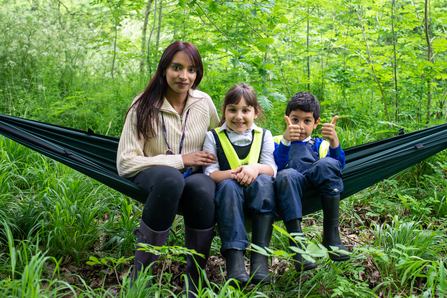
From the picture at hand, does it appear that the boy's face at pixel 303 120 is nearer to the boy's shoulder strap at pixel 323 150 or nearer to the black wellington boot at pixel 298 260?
the boy's shoulder strap at pixel 323 150

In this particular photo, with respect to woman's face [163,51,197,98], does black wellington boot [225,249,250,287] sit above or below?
below

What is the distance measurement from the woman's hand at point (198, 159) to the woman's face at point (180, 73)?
33cm

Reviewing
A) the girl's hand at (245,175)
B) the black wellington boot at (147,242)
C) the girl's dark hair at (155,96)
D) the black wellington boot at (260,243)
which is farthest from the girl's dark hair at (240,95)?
the black wellington boot at (147,242)

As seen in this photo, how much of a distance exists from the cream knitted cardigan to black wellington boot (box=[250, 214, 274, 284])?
0.45 m

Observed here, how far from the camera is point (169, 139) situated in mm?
1579

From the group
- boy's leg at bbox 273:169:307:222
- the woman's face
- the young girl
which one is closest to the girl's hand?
the young girl

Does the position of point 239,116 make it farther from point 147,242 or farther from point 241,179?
point 147,242

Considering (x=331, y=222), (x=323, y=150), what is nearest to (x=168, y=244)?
(x=331, y=222)

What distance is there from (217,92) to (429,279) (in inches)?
94.3

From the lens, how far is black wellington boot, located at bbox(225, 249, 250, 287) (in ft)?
4.00

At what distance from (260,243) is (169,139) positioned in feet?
2.19

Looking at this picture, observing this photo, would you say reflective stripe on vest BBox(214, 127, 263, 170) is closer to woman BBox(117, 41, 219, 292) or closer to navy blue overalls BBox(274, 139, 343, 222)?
woman BBox(117, 41, 219, 292)

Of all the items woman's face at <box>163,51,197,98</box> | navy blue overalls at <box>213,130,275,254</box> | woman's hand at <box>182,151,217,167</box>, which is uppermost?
woman's face at <box>163,51,197,98</box>

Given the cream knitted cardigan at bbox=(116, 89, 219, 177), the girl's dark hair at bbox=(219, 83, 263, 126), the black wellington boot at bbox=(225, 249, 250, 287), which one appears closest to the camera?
the black wellington boot at bbox=(225, 249, 250, 287)
